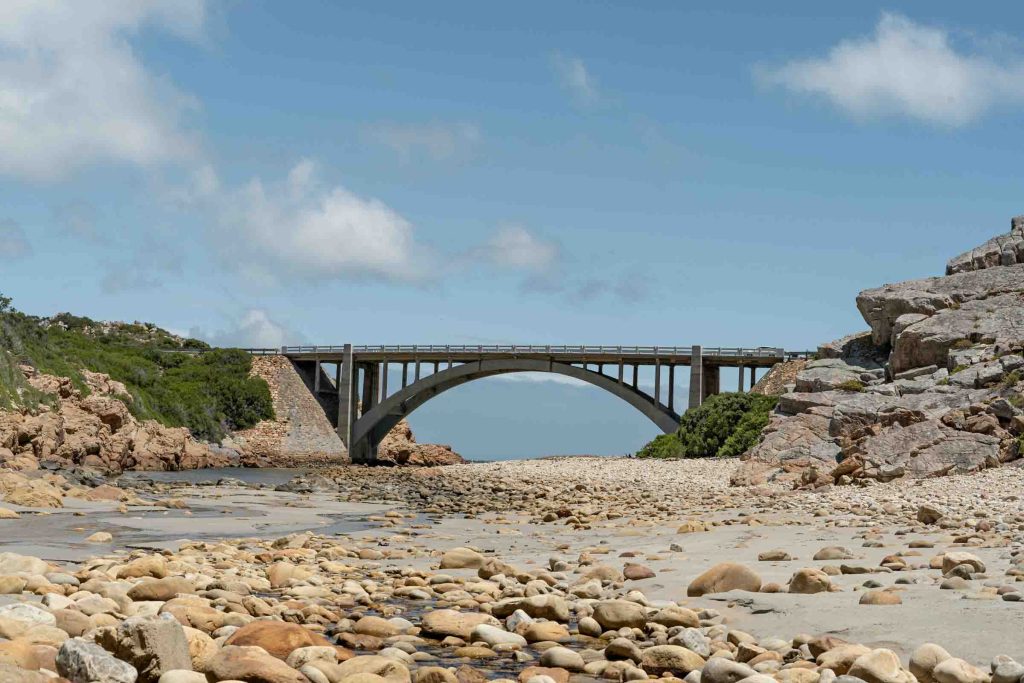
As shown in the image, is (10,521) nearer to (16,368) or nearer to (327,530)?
(327,530)

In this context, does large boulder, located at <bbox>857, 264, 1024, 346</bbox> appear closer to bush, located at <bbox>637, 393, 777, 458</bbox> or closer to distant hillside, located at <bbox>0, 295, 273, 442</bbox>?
bush, located at <bbox>637, 393, 777, 458</bbox>

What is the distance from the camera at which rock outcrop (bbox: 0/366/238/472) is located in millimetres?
36344

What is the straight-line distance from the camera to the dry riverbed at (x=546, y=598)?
249 inches

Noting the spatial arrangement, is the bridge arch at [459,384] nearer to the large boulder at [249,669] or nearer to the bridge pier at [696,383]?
the bridge pier at [696,383]

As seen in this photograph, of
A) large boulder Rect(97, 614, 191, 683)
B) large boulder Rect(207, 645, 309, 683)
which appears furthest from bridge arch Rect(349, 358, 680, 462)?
large boulder Rect(97, 614, 191, 683)

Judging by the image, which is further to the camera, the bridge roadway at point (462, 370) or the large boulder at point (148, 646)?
the bridge roadway at point (462, 370)

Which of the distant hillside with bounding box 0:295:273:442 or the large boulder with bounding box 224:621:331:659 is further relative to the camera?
the distant hillside with bounding box 0:295:273:442

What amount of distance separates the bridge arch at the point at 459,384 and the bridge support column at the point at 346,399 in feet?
1.27

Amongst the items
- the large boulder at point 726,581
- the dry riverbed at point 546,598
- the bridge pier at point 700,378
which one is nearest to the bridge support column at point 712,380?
the bridge pier at point 700,378

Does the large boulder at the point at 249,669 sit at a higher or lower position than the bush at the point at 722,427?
lower

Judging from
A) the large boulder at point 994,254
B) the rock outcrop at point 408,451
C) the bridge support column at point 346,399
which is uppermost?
the large boulder at point 994,254

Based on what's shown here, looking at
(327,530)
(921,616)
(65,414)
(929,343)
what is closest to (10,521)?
(327,530)

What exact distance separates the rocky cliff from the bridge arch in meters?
10.7

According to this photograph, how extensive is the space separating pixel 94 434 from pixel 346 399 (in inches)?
953
